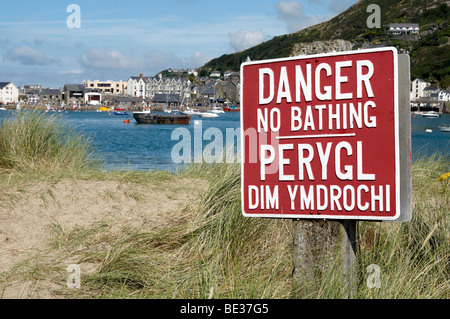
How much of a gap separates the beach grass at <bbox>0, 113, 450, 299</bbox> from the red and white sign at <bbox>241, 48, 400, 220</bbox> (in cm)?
47

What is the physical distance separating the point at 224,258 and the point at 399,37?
15834 centimetres

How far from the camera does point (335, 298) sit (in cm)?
327

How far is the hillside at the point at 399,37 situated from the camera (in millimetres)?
133375

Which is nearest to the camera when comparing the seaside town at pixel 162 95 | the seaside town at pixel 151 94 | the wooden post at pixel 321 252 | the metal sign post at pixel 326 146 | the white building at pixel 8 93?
the metal sign post at pixel 326 146

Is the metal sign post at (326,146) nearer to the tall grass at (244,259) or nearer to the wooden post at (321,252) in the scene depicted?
the wooden post at (321,252)

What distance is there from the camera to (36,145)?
909cm

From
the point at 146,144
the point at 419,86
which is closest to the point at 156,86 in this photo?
the point at 419,86

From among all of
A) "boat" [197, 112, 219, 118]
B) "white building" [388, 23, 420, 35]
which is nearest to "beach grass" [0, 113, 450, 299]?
"boat" [197, 112, 219, 118]

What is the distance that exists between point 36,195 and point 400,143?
205 inches

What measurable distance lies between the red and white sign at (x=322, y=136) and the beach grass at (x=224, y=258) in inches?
18.6

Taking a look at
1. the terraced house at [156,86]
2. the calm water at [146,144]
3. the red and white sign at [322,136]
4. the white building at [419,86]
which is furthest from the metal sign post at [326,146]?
the terraced house at [156,86]

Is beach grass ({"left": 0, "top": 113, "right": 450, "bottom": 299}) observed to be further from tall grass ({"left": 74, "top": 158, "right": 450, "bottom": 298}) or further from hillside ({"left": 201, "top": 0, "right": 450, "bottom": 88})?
hillside ({"left": 201, "top": 0, "right": 450, "bottom": 88})
